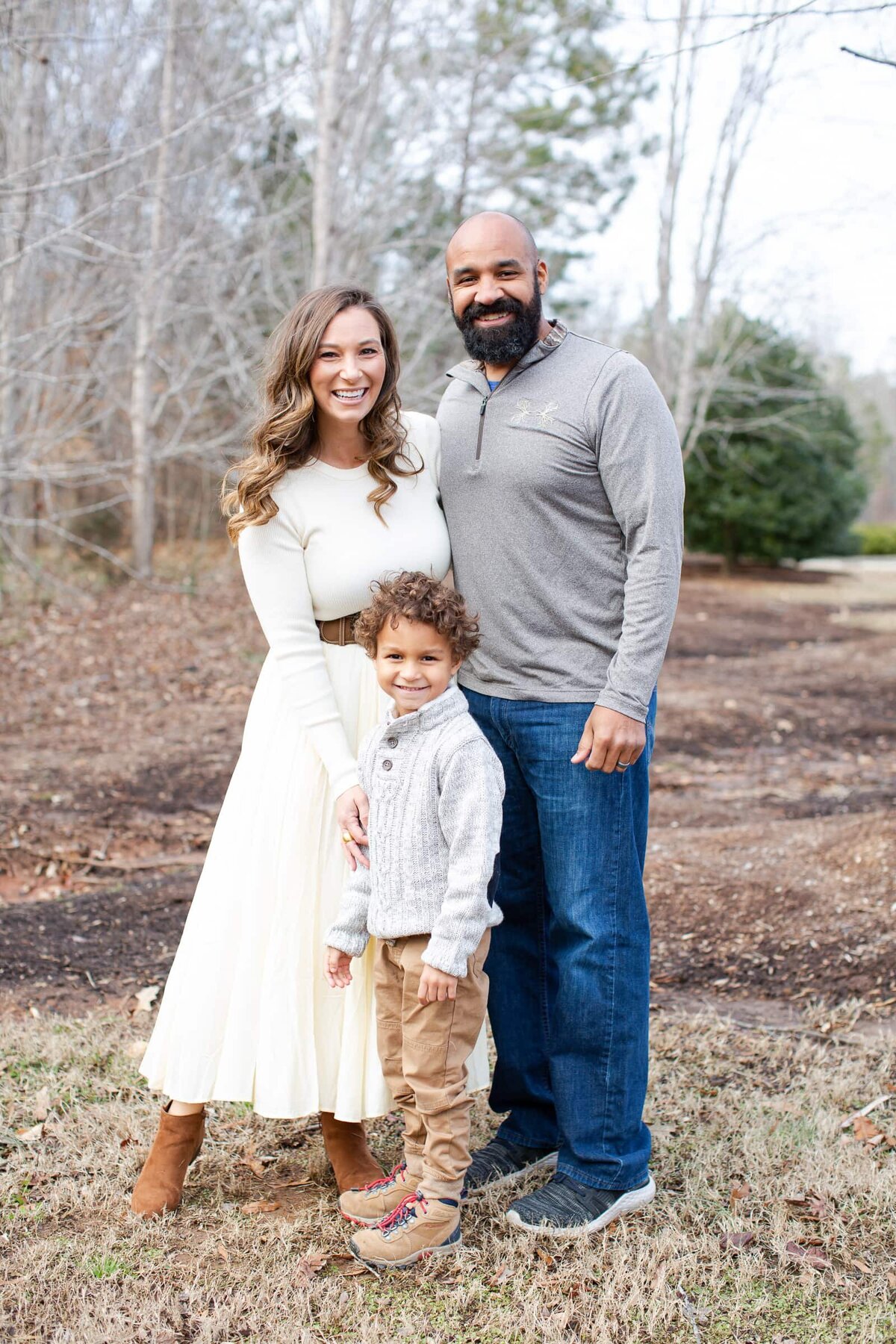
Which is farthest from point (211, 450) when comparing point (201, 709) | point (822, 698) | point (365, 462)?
point (365, 462)

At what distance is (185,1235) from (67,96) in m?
10.2

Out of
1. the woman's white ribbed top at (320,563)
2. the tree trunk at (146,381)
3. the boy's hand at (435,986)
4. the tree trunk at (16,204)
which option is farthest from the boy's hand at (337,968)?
the tree trunk at (146,381)

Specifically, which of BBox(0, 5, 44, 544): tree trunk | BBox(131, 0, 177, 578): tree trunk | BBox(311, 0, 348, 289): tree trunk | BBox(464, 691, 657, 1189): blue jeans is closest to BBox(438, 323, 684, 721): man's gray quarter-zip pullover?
BBox(464, 691, 657, 1189): blue jeans

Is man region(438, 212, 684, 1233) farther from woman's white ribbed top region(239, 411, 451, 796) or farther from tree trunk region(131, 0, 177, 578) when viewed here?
tree trunk region(131, 0, 177, 578)

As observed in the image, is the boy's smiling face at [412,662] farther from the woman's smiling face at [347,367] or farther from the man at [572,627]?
the woman's smiling face at [347,367]

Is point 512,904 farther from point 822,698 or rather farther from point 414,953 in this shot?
point 822,698

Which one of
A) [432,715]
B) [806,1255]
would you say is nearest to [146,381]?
[432,715]

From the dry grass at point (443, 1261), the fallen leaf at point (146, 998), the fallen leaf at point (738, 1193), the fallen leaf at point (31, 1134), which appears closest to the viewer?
the dry grass at point (443, 1261)

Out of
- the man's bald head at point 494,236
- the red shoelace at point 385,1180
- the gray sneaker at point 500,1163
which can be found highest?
the man's bald head at point 494,236

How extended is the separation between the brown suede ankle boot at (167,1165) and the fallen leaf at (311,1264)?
0.38 meters

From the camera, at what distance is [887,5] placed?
2.68m

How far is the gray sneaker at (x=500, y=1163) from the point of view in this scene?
294 centimetres

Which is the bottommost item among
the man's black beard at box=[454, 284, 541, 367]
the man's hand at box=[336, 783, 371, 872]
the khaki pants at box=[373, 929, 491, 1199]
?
the khaki pants at box=[373, 929, 491, 1199]

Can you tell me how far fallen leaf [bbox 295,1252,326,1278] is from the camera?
2.58 metres
